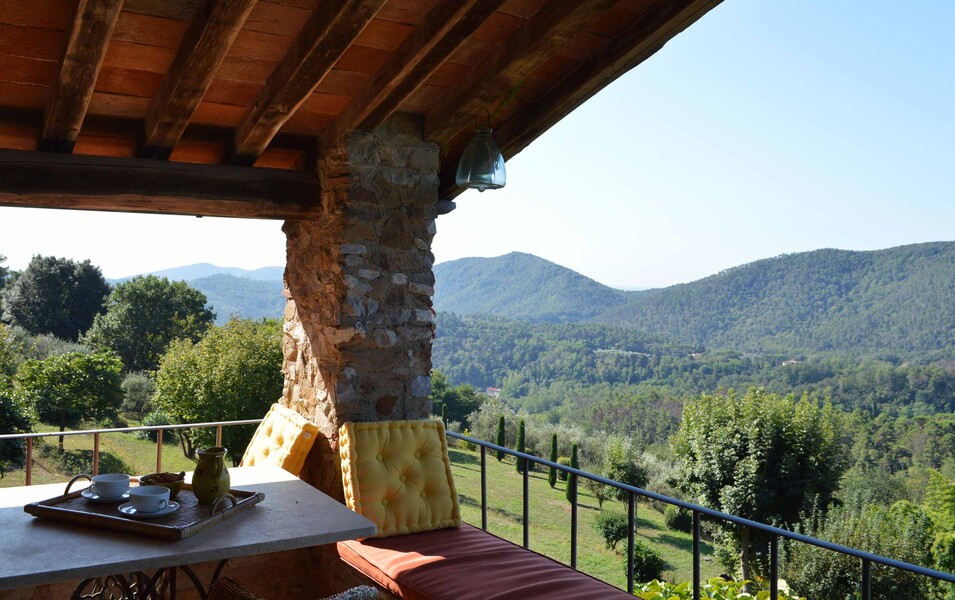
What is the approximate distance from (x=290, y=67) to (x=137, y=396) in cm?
2036

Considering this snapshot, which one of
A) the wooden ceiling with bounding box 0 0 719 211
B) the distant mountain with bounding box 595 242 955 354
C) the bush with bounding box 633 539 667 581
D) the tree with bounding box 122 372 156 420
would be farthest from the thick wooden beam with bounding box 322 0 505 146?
the distant mountain with bounding box 595 242 955 354

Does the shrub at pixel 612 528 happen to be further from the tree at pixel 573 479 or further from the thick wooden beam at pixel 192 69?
the thick wooden beam at pixel 192 69

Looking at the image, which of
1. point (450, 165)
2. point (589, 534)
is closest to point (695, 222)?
point (589, 534)

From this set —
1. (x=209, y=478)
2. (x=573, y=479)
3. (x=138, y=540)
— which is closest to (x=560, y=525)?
(x=573, y=479)

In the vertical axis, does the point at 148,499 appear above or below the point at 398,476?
above

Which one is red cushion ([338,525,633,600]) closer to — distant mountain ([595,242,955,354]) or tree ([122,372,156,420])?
tree ([122,372,156,420])

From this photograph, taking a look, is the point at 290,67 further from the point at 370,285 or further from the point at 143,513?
the point at 143,513

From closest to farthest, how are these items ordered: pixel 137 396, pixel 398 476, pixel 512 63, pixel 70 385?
pixel 512 63 < pixel 398 476 < pixel 70 385 < pixel 137 396

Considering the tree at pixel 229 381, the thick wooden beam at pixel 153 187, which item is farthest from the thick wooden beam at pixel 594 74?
the tree at pixel 229 381

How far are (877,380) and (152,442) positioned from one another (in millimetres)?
26468

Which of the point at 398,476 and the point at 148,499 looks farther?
the point at 398,476

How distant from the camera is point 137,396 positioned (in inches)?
817

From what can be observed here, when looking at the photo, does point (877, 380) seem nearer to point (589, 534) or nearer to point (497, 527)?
point (589, 534)

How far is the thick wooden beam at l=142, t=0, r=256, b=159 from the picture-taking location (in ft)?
7.48
